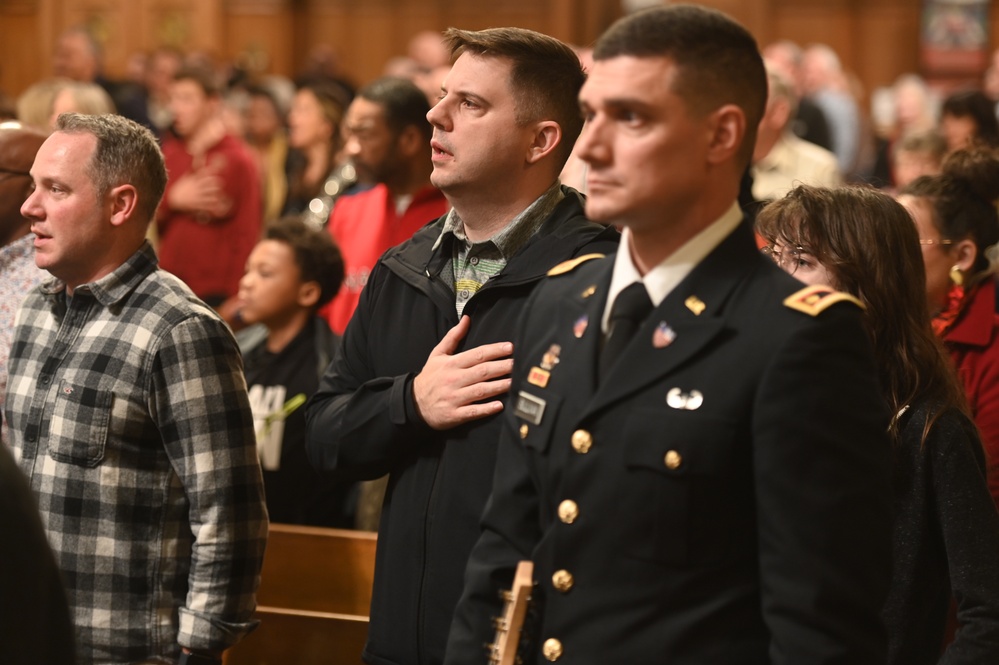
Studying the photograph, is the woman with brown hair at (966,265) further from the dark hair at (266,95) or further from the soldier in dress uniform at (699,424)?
the dark hair at (266,95)

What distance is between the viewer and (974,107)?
5.48 metres

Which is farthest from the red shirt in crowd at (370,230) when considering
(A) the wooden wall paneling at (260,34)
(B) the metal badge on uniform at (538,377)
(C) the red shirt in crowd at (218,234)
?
(A) the wooden wall paneling at (260,34)

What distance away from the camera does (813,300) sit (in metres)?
1.57

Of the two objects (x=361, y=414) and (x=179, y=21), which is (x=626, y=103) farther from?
(x=179, y=21)

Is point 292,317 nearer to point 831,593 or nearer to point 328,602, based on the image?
point 328,602

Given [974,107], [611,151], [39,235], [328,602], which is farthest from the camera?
[974,107]

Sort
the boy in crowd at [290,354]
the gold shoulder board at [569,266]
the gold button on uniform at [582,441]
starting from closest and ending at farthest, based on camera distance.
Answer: the gold button on uniform at [582,441] → the gold shoulder board at [569,266] → the boy in crowd at [290,354]

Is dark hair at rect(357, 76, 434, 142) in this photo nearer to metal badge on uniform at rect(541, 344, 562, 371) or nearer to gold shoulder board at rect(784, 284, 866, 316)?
metal badge on uniform at rect(541, 344, 562, 371)

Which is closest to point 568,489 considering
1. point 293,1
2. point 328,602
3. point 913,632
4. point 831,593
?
point 831,593

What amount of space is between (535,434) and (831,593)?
1.42 feet

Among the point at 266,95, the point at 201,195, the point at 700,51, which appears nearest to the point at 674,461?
the point at 700,51

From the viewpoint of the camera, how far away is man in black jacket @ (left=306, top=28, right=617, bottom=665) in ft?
6.95

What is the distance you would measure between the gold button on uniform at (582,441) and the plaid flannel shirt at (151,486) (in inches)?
38.9

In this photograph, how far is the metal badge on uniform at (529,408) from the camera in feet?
5.62
